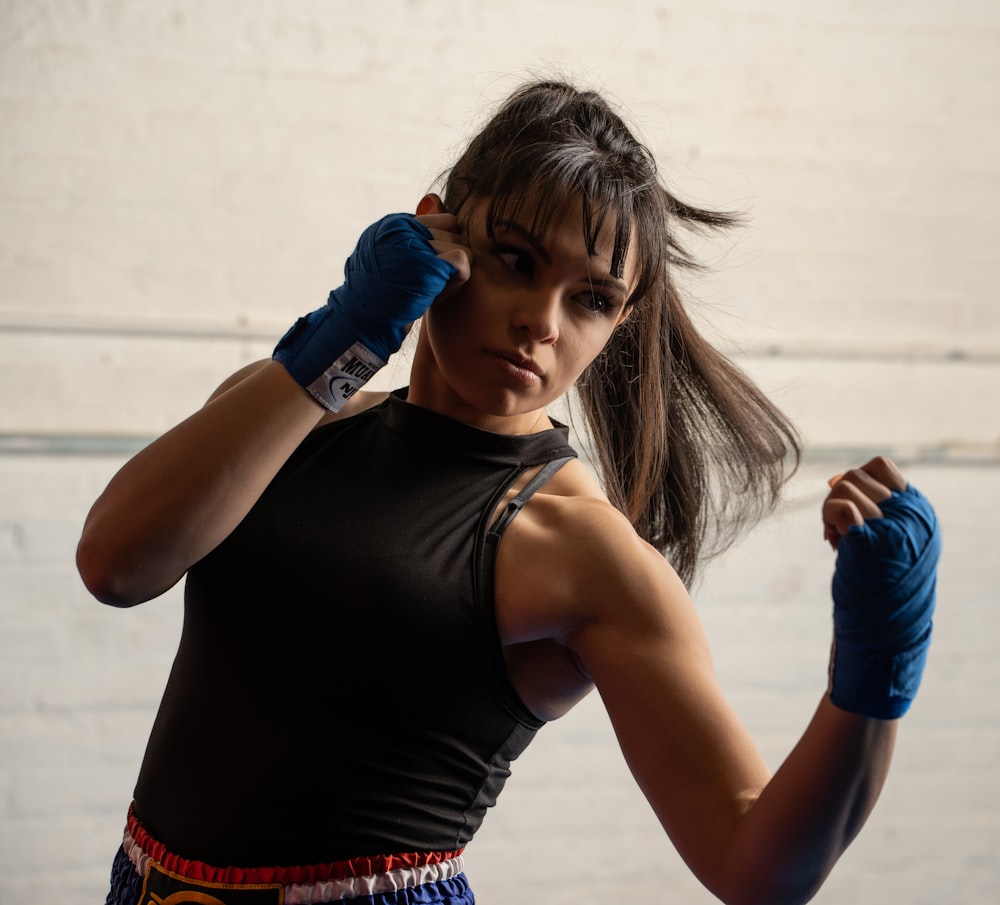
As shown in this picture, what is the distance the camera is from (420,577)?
0.91 metres

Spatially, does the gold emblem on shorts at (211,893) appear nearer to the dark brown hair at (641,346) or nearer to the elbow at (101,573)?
the elbow at (101,573)

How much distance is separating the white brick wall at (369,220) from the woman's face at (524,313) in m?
1.13

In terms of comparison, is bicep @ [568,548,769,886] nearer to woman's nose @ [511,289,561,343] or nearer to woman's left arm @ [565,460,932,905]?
woman's left arm @ [565,460,932,905]

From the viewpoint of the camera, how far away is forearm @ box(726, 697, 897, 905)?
70 cm

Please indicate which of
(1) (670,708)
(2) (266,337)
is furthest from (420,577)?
(2) (266,337)

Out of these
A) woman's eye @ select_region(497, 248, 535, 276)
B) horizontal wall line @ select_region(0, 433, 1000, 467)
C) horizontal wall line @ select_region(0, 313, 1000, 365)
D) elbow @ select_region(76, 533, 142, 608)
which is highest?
woman's eye @ select_region(497, 248, 535, 276)

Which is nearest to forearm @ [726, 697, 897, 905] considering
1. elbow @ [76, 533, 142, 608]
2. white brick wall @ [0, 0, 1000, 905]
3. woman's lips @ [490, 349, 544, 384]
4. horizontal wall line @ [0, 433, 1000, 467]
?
woman's lips @ [490, 349, 544, 384]

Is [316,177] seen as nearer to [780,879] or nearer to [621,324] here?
[621,324]

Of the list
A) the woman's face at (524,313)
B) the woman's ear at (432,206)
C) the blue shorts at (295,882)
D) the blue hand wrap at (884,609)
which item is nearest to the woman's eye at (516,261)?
the woman's face at (524,313)

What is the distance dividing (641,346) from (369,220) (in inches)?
49.1

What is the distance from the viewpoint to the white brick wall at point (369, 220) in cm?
213

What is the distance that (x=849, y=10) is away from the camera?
248cm

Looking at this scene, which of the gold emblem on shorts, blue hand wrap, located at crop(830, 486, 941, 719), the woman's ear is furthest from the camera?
Result: the woman's ear

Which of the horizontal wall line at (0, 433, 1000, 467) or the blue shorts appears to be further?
the horizontal wall line at (0, 433, 1000, 467)
